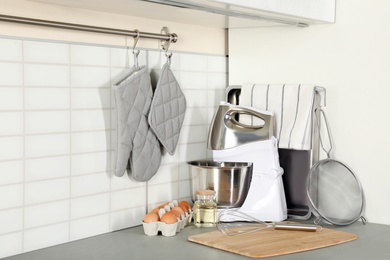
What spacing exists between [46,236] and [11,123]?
298 mm

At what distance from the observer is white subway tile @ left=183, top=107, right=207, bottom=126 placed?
2.00m

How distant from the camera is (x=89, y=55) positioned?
166cm

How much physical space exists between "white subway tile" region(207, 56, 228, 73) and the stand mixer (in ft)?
0.62

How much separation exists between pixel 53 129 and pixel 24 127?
85 millimetres

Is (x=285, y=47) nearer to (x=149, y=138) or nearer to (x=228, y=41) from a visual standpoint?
(x=228, y=41)

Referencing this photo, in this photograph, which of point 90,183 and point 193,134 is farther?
point 193,134

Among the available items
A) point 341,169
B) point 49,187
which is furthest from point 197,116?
point 49,187

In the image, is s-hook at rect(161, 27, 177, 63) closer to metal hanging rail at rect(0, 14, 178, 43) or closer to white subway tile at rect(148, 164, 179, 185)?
metal hanging rail at rect(0, 14, 178, 43)

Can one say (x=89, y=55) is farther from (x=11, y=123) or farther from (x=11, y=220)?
(x=11, y=220)

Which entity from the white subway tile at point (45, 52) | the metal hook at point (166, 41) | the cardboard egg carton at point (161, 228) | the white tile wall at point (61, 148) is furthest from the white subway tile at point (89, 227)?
the metal hook at point (166, 41)

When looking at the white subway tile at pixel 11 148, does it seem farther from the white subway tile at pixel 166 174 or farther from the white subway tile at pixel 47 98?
the white subway tile at pixel 166 174

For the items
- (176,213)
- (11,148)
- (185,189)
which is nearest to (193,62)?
(185,189)

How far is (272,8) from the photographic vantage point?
1.68 metres

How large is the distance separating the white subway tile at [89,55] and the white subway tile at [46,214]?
0.36 metres
